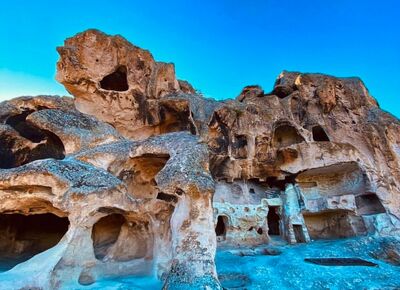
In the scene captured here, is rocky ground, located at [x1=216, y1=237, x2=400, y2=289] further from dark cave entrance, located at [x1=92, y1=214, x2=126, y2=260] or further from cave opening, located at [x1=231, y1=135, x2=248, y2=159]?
cave opening, located at [x1=231, y1=135, x2=248, y2=159]

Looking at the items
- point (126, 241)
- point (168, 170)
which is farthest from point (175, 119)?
point (168, 170)

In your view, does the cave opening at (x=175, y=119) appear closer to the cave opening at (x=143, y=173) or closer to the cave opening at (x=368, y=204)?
the cave opening at (x=143, y=173)

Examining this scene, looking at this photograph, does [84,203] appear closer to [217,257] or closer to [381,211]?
[217,257]

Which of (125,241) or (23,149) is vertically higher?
(23,149)

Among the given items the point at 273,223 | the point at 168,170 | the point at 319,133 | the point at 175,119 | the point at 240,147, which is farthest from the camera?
the point at 319,133

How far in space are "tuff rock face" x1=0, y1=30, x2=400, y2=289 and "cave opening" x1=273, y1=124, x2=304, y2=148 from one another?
0.10 m

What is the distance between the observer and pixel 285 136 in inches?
719

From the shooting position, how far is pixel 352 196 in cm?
1459

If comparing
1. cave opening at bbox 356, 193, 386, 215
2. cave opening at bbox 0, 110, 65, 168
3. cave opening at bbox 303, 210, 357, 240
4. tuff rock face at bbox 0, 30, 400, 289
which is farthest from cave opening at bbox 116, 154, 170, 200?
cave opening at bbox 356, 193, 386, 215

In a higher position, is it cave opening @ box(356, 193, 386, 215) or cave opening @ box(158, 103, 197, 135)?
cave opening @ box(158, 103, 197, 135)

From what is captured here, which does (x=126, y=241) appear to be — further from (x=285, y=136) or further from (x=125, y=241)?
(x=285, y=136)

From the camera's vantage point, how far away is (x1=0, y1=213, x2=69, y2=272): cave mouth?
10.1 meters

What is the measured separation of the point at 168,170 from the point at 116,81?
12.6m

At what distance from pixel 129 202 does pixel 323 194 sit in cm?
1491
